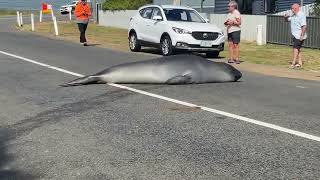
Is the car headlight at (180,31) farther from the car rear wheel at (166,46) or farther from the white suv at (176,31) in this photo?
the car rear wheel at (166,46)

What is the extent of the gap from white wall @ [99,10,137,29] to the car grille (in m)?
18.1

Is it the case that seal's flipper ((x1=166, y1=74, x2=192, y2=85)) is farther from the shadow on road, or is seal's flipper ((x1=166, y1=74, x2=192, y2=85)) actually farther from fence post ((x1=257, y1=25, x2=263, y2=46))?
fence post ((x1=257, y1=25, x2=263, y2=46))

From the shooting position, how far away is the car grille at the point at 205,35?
18.3m

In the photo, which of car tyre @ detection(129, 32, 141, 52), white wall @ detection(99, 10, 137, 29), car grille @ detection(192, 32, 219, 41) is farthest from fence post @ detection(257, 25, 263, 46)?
white wall @ detection(99, 10, 137, 29)

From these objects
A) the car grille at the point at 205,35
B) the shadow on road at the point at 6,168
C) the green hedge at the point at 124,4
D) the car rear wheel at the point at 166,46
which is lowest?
the shadow on road at the point at 6,168

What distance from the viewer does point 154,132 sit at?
758 cm

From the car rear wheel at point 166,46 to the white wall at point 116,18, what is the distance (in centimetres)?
1716

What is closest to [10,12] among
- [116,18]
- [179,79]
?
[116,18]

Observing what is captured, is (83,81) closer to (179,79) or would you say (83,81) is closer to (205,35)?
(179,79)

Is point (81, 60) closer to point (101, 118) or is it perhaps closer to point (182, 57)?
point (182, 57)

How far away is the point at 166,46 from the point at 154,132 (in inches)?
458

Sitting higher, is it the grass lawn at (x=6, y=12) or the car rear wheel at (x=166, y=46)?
the grass lawn at (x=6, y=12)

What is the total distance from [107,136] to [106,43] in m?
18.2

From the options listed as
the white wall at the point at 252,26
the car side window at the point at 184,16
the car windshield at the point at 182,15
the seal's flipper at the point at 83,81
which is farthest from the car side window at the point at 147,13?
the seal's flipper at the point at 83,81
